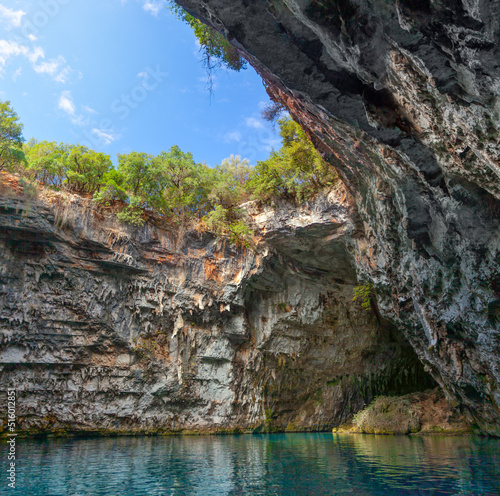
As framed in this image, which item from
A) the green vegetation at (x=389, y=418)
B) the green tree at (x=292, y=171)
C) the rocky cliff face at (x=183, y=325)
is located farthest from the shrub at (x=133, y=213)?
the green vegetation at (x=389, y=418)

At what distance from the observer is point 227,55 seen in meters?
11.0

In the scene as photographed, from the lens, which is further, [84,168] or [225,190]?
[225,190]

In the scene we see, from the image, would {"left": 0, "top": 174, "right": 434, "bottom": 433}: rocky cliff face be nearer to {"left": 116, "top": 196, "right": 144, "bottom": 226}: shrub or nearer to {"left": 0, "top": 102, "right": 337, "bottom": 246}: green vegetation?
{"left": 116, "top": 196, "right": 144, "bottom": 226}: shrub

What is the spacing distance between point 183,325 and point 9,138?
474 inches

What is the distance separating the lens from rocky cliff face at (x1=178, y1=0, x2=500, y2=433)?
17.1 ft

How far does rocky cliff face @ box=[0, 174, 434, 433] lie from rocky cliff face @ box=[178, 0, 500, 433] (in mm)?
5871

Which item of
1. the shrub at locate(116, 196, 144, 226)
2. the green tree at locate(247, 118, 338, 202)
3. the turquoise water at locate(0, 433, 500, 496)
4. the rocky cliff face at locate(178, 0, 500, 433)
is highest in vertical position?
the green tree at locate(247, 118, 338, 202)

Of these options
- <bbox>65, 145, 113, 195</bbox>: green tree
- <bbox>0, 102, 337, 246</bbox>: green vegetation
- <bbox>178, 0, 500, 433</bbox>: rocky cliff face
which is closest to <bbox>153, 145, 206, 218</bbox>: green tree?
<bbox>0, 102, 337, 246</bbox>: green vegetation

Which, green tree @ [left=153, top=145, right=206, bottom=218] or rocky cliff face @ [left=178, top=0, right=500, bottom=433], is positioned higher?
green tree @ [left=153, top=145, right=206, bottom=218]

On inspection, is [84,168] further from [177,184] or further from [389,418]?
[389,418]

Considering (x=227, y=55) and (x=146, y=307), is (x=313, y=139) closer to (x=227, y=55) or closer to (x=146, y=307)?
(x=227, y=55)

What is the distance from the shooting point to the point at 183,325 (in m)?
19.4

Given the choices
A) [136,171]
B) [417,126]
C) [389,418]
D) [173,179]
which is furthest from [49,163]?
[389,418]

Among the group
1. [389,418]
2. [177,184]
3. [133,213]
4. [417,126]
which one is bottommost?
[389,418]
